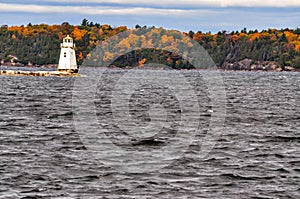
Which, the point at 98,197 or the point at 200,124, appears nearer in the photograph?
the point at 98,197

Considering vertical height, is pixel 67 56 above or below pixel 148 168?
above

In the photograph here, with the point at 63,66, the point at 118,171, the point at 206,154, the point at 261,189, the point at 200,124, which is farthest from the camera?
the point at 63,66

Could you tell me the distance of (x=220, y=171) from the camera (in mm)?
29531

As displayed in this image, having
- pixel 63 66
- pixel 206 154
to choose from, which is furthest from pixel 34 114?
pixel 63 66

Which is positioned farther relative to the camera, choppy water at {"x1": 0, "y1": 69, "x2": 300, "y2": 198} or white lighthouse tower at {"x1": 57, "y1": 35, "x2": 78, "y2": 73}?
white lighthouse tower at {"x1": 57, "y1": 35, "x2": 78, "y2": 73}

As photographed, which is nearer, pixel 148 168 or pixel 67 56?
pixel 148 168

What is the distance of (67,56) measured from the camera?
138 meters

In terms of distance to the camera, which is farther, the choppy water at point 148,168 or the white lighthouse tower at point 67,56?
the white lighthouse tower at point 67,56

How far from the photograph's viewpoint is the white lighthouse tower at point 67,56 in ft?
452

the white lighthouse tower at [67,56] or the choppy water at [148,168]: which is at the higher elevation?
the white lighthouse tower at [67,56]

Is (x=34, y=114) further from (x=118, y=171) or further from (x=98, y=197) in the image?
(x=98, y=197)

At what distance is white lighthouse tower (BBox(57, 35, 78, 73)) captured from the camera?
13762 cm

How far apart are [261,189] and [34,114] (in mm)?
31219

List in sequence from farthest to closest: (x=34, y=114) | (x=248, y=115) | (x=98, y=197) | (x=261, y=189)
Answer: (x=248, y=115) < (x=34, y=114) < (x=261, y=189) < (x=98, y=197)
